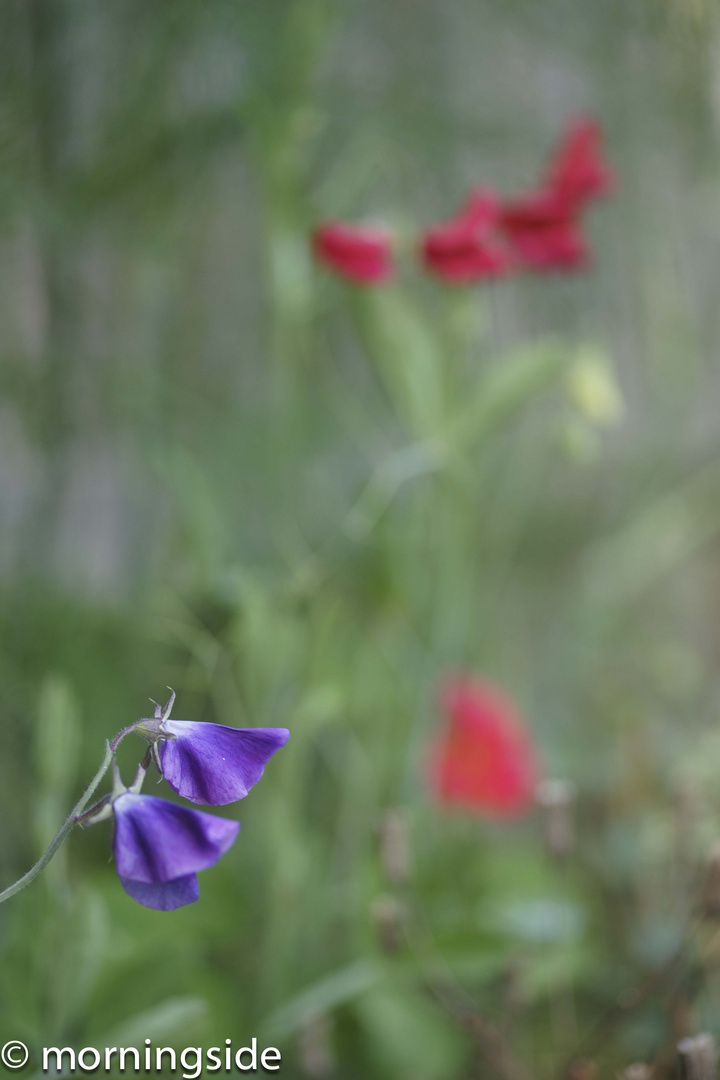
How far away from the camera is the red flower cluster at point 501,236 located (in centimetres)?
59

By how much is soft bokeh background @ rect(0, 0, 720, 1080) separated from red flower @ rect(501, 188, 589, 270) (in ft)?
0.22

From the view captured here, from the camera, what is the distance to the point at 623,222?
1.02 m

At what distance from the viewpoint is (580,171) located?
26.7 inches

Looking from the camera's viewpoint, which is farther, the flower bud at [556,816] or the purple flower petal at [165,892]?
the flower bud at [556,816]

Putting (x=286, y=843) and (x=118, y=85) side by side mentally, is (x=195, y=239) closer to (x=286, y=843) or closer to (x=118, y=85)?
(x=118, y=85)

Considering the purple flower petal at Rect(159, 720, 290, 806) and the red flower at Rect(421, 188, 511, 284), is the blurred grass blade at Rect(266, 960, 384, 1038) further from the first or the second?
the red flower at Rect(421, 188, 511, 284)

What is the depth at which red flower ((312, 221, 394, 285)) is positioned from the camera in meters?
0.58

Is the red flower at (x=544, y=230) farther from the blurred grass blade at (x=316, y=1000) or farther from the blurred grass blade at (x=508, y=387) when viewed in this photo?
the blurred grass blade at (x=316, y=1000)

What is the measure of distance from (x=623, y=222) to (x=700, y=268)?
25 cm

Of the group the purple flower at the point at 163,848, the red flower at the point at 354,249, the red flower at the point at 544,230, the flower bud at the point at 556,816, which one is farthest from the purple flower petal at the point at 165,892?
the red flower at the point at 544,230

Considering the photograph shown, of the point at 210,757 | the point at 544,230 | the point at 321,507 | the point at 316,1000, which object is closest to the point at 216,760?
the point at 210,757

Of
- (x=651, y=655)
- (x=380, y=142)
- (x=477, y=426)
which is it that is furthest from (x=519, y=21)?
(x=651, y=655)

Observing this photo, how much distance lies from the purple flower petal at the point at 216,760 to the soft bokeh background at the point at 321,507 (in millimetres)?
189

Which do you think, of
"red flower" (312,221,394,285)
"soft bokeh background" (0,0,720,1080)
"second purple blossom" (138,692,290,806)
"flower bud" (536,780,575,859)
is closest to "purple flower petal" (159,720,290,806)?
"second purple blossom" (138,692,290,806)
